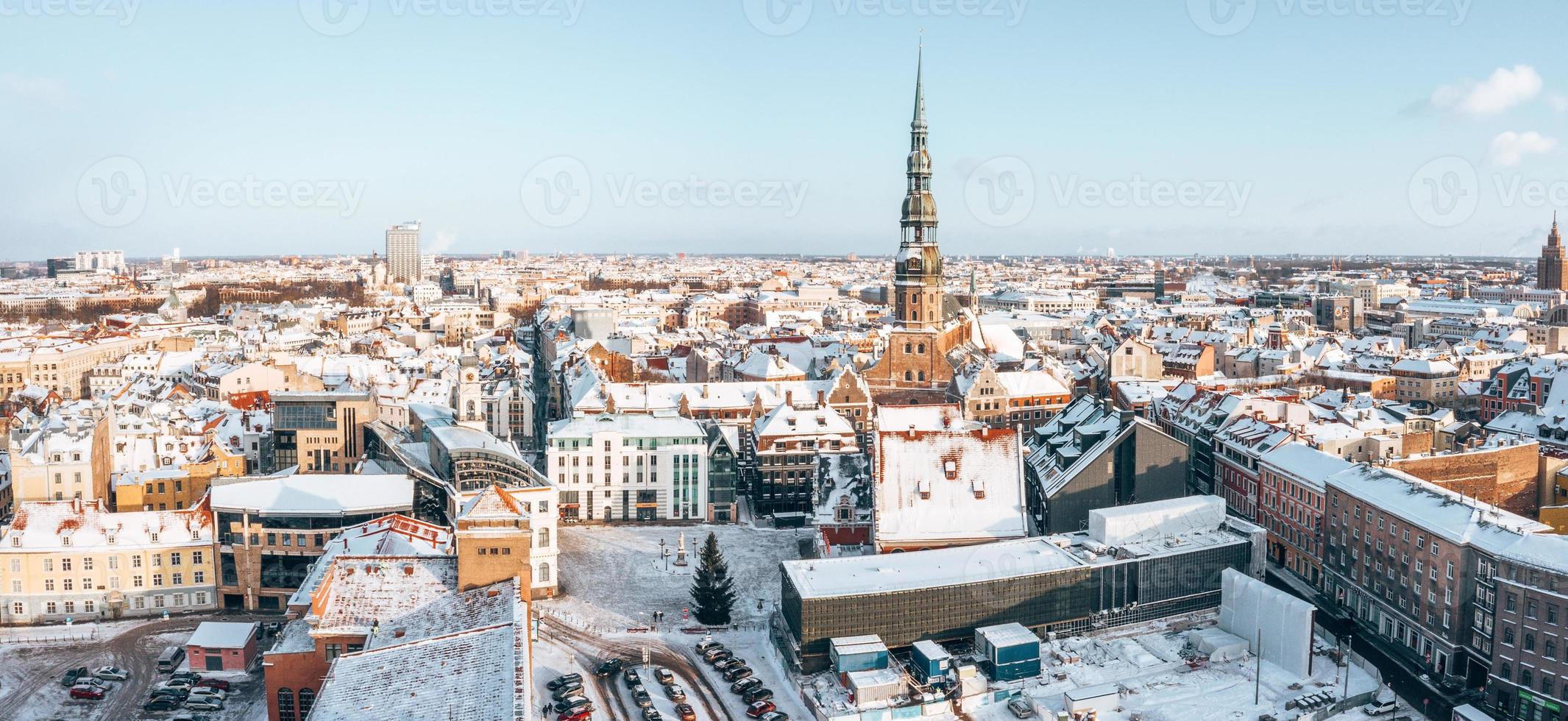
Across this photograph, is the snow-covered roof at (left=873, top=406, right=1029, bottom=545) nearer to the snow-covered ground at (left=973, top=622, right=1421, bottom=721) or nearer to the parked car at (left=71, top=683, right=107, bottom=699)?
the snow-covered ground at (left=973, top=622, right=1421, bottom=721)

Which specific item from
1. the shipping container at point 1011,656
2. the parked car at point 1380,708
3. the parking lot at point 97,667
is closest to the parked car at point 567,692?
the parking lot at point 97,667

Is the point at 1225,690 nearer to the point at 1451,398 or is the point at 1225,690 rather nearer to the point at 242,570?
the point at 242,570

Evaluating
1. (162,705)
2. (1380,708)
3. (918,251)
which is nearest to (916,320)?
(918,251)

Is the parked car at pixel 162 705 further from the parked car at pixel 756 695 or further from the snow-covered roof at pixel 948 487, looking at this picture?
the snow-covered roof at pixel 948 487

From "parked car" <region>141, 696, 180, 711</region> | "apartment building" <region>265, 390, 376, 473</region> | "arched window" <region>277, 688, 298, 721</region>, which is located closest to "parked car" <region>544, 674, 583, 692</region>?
"arched window" <region>277, 688, 298, 721</region>

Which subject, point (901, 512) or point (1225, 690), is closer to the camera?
point (1225, 690)

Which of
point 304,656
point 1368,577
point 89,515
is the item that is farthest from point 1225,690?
point 89,515
